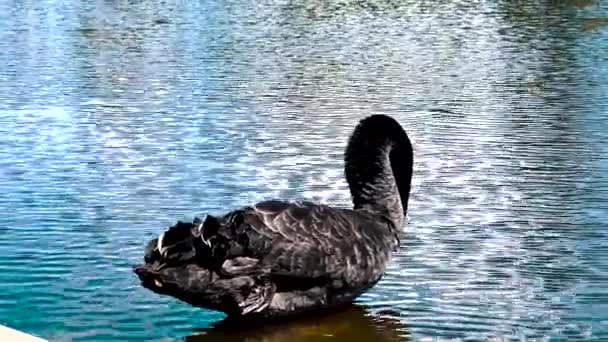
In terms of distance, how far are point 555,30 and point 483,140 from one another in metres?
10.9

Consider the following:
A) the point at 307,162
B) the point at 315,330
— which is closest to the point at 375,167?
the point at 315,330

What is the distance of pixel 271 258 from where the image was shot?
6.26 meters

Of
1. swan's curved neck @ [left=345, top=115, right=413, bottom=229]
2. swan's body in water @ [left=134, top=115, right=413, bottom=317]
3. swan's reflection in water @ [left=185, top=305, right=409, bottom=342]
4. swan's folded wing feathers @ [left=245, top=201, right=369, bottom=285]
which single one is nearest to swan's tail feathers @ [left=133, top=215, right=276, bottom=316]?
swan's body in water @ [left=134, top=115, right=413, bottom=317]

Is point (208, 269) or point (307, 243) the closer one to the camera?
point (208, 269)

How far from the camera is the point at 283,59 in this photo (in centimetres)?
1745

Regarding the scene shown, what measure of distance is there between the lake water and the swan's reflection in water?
0.01 m

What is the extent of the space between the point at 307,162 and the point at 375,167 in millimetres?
3199

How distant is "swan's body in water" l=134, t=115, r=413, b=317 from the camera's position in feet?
20.1

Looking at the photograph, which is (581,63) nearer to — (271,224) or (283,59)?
(283,59)

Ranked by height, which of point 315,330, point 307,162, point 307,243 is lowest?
point 307,162

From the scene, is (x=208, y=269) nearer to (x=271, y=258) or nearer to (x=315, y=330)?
(x=271, y=258)

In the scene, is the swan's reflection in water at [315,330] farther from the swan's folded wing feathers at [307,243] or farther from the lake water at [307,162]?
the swan's folded wing feathers at [307,243]

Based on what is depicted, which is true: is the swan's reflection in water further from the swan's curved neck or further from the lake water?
the swan's curved neck

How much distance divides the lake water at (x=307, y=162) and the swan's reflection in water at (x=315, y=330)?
0.04 feet
